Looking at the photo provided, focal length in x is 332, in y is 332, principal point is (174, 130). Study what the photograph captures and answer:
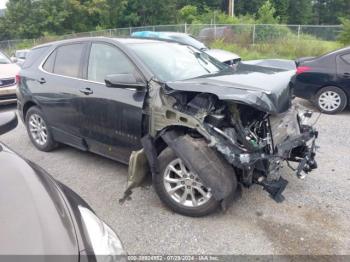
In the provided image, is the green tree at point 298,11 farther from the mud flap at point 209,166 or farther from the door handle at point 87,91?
the mud flap at point 209,166

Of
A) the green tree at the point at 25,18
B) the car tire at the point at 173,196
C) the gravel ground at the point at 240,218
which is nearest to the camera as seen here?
the gravel ground at the point at 240,218

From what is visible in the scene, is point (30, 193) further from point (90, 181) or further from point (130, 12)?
point (130, 12)

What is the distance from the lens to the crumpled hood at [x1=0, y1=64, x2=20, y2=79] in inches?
308

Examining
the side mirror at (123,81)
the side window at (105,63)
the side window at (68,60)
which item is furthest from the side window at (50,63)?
the side mirror at (123,81)

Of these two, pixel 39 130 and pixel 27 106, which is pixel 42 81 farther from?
pixel 39 130

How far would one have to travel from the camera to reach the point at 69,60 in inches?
177

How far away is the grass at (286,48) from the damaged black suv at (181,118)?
11.9 m

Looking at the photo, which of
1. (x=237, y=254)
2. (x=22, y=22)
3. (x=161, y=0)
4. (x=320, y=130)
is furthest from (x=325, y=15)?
(x=237, y=254)

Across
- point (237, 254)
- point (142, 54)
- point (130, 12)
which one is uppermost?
point (130, 12)

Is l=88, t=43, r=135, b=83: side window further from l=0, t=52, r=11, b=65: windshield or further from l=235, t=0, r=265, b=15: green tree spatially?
l=235, t=0, r=265, b=15: green tree

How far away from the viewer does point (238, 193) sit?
143 inches

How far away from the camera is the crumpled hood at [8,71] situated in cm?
783

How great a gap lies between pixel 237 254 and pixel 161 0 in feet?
122

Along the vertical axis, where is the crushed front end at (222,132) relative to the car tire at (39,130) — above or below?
above
